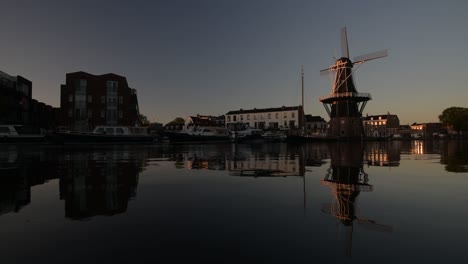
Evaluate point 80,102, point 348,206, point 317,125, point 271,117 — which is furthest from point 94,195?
point 317,125

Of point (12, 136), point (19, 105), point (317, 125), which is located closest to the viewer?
point (12, 136)

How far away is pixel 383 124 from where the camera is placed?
385ft

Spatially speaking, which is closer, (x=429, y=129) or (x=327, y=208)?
(x=327, y=208)

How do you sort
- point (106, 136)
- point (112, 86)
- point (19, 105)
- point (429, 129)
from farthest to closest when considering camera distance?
point (429, 129) → point (112, 86) → point (19, 105) → point (106, 136)

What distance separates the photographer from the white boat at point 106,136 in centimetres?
3684

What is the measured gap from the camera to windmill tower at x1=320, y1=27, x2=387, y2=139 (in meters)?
56.5

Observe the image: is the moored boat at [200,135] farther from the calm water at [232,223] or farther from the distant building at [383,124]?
the distant building at [383,124]

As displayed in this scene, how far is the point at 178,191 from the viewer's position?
678cm

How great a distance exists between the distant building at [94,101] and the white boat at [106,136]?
46.0 feet

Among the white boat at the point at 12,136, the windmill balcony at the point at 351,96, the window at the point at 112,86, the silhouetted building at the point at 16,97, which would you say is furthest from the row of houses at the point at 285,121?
the white boat at the point at 12,136

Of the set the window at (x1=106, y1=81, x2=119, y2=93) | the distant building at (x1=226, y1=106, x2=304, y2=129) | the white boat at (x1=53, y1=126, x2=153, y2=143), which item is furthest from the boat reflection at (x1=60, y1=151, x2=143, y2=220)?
the distant building at (x1=226, y1=106, x2=304, y2=129)

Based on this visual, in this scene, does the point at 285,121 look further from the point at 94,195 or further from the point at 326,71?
the point at 94,195

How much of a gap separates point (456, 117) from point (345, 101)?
85161 millimetres

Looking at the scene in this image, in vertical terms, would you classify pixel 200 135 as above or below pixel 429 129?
below
